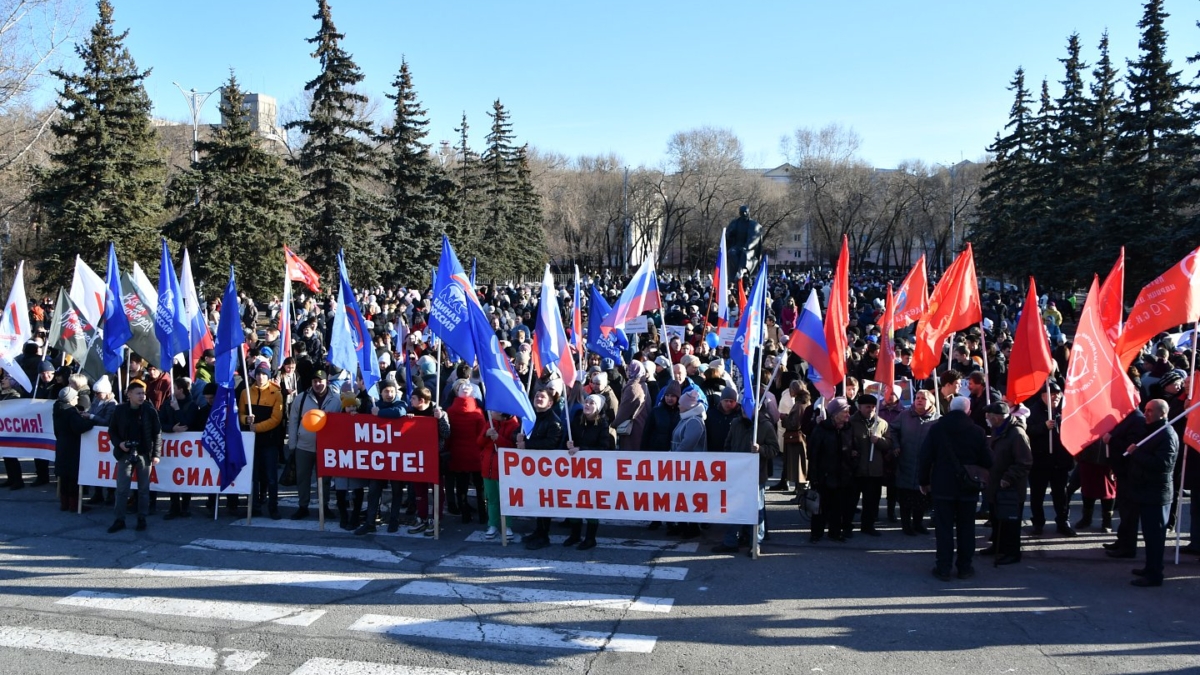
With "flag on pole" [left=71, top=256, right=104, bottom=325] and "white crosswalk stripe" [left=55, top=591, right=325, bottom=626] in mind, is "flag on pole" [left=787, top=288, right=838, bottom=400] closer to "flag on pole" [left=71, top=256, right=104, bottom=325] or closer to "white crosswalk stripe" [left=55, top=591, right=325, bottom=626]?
"white crosswalk stripe" [left=55, top=591, right=325, bottom=626]

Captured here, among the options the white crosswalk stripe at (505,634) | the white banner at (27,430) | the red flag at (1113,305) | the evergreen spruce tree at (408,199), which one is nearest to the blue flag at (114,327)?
the white banner at (27,430)

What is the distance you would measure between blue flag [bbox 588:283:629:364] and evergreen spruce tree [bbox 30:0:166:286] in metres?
23.0

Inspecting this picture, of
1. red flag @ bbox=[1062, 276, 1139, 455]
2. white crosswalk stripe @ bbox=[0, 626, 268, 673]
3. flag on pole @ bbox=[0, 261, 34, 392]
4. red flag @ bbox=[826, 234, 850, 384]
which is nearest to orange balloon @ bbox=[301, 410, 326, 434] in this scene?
white crosswalk stripe @ bbox=[0, 626, 268, 673]

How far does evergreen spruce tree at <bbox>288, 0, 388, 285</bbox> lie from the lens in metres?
33.1

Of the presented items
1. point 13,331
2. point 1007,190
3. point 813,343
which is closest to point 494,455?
point 813,343

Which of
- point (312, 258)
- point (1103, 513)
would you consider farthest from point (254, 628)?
point (312, 258)

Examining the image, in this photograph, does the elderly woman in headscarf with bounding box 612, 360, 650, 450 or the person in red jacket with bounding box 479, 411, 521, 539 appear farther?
the elderly woman in headscarf with bounding box 612, 360, 650, 450

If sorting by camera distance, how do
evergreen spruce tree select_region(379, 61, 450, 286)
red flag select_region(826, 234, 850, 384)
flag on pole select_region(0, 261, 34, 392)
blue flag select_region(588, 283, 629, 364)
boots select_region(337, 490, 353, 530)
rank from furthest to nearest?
evergreen spruce tree select_region(379, 61, 450, 286)
blue flag select_region(588, 283, 629, 364)
flag on pole select_region(0, 261, 34, 392)
boots select_region(337, 490, 353, 530)
red flag select_region(826, 234, 850, 384)

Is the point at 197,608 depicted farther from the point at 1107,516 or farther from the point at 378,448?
the point at 1107,516

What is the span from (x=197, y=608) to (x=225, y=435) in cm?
308

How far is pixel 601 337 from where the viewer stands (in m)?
14.3

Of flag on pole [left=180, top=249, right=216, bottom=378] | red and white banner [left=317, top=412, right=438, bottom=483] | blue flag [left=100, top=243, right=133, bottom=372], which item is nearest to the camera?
red and white banner [left=317, top=412, right=438, bottom=483]

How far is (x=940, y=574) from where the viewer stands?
8203 mm

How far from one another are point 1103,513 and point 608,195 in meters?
65.7
